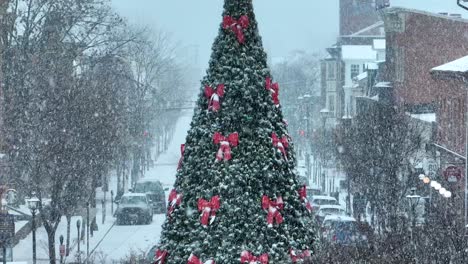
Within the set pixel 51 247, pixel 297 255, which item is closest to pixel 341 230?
pixel 51 247

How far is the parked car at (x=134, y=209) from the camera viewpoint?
43969mm

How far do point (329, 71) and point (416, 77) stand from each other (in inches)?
1508

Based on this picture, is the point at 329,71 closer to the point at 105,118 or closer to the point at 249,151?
the point at 105,118

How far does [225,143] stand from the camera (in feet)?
44.5

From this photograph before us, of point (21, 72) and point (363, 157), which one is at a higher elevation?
point (21, 72)

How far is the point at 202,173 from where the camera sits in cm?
1359

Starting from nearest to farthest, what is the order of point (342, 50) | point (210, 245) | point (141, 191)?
1. point (210, 245)
2. point (141, 191)
3. point (342, 50)

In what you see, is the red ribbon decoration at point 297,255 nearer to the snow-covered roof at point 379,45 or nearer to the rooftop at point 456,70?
the rooftop at point 456,70

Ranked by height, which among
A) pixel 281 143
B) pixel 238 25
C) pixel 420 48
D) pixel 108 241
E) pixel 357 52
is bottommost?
pixel 108 241

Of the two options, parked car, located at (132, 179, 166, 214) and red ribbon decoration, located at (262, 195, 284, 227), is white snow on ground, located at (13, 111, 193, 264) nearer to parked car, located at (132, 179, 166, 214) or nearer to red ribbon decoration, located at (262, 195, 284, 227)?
parked car, located at (132, 179, 166, 214)

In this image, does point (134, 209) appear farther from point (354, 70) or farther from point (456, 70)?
point (354, 70)

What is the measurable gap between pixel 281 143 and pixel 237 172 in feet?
2.37

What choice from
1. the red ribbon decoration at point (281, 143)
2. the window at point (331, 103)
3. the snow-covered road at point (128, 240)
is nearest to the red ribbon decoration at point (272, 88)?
the red ribbon decoration at point (281, 143)

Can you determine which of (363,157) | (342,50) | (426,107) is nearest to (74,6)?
(363,157)
